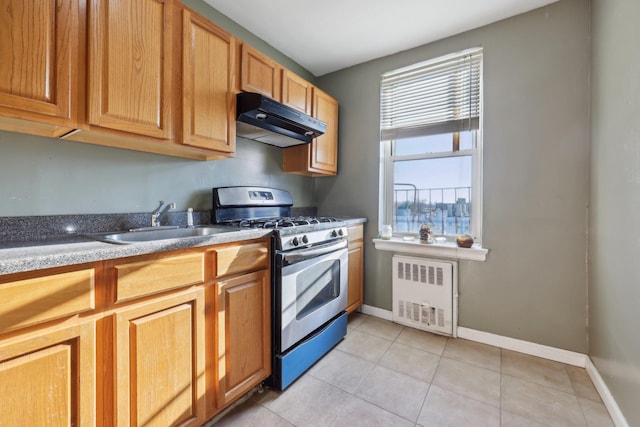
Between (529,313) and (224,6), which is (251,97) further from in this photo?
(529,313)

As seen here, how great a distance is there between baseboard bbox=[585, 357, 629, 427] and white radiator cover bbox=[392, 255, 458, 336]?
783 mm

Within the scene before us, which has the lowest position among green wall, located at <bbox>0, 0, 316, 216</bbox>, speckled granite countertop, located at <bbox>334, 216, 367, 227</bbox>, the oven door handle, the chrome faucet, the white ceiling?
the oven door handle

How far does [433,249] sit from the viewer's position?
2254 mm

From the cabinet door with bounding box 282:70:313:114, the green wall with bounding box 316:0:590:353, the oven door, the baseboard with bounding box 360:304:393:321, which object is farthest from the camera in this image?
the baseboard with bounding box 360:304:393:321

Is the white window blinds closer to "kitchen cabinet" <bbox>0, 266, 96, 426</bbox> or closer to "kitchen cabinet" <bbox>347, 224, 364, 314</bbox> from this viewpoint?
"kitchen cabinet" <bbox>347, 224, 364, 314</bbox>

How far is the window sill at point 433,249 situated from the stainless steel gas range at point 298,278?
1.78 ft

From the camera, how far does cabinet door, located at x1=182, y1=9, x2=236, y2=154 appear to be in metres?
1.47

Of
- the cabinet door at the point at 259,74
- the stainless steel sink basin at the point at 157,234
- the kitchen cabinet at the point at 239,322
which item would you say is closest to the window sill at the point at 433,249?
the kitchen cabinet at the point at 239,322

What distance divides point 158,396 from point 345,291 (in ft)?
4.54

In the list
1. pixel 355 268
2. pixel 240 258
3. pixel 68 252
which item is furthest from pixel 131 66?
pixel 355 268

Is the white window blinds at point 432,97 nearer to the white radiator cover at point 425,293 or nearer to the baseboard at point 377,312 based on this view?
the white radiator cover at point 425,293

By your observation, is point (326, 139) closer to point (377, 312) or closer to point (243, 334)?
point (377, 312)

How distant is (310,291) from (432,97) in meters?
1.97

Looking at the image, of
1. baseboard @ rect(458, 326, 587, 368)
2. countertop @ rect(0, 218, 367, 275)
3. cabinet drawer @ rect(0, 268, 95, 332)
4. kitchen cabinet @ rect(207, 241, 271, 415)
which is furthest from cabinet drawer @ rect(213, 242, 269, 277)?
baseboard @ rect(458, 326, 587, 368)
